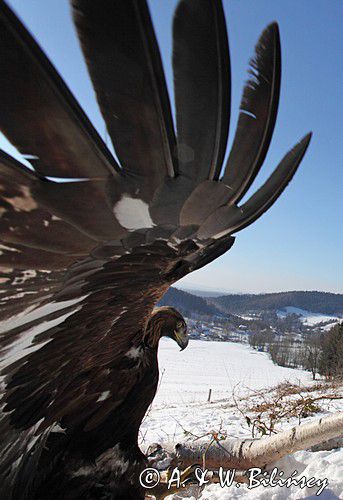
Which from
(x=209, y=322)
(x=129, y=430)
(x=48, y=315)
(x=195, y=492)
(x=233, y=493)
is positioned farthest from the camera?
(x=209, y=322)

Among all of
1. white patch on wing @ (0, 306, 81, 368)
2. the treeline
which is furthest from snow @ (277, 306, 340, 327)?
white patch on wing @ (0, 306, 81, 368)

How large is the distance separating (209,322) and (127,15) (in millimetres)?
144837

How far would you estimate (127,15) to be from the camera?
93cm

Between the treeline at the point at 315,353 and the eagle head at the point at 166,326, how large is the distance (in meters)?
26.8

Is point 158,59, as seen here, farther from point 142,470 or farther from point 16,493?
point 142,470

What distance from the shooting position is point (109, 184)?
117 cm

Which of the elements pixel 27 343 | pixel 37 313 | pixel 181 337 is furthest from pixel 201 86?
pixel 181 337

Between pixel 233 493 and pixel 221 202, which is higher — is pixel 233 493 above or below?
below

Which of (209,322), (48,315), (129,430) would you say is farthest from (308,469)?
(209,322)

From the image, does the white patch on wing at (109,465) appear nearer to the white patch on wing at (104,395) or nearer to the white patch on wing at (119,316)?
the white patch on wing at (104,395)

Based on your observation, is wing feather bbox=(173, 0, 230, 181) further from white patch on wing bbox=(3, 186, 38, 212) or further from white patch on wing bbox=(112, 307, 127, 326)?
white patch on wing bbox=(112, 307, 127, 326)

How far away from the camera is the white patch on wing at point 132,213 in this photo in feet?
3.98

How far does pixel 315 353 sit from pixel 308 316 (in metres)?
140

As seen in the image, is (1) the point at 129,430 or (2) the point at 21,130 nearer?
(2) the point at 21,130
